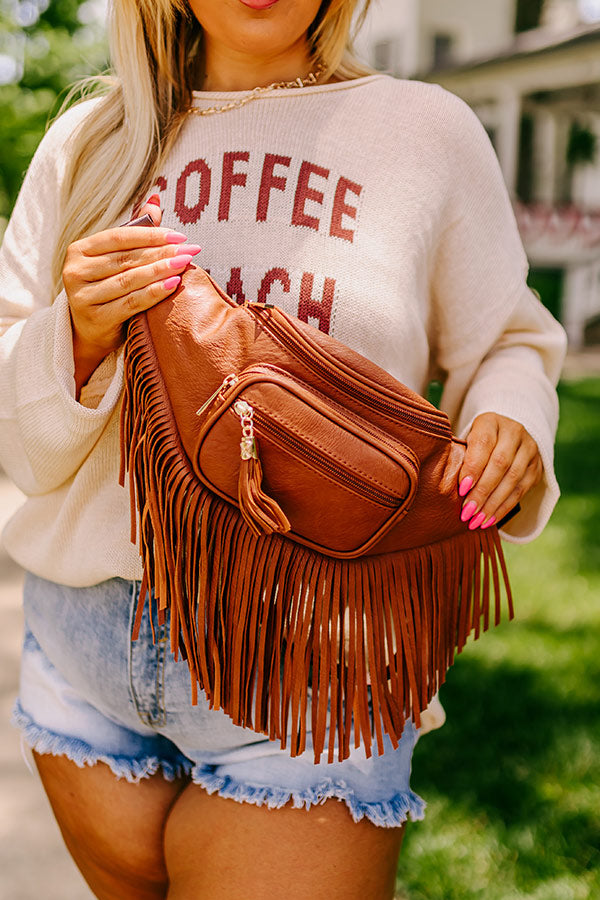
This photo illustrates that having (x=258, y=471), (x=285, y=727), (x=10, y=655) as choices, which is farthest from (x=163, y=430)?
(x=10, y=655)

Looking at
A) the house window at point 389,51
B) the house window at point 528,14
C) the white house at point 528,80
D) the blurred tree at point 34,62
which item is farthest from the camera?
the house window at point 528,14

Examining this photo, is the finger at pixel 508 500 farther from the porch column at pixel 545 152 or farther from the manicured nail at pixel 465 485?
the porch column at pixel 545 152

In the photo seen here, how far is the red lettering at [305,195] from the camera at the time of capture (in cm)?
131

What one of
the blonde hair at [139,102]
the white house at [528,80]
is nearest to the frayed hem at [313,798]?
the blonde hair at [139,102]

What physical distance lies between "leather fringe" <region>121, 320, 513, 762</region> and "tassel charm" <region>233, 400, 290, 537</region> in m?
0.06

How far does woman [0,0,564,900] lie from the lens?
4.23 ft

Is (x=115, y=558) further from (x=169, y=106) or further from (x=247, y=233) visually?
(x=169, y=106)

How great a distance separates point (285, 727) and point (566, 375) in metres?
7.59

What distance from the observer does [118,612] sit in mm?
1386

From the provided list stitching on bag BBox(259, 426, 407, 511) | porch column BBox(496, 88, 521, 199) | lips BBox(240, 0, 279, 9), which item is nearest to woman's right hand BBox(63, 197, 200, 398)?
stitching on bag BBox(259, 426, 407, 511)

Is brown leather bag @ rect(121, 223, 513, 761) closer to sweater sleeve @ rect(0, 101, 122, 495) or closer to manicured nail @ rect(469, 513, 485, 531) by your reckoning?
manicured nail @ rect(469, 513, 485, 531)

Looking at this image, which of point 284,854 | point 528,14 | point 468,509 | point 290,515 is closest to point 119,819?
point 284,854

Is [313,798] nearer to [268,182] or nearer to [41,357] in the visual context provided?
[41,357]

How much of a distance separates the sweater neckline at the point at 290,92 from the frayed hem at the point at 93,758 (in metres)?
1.01
